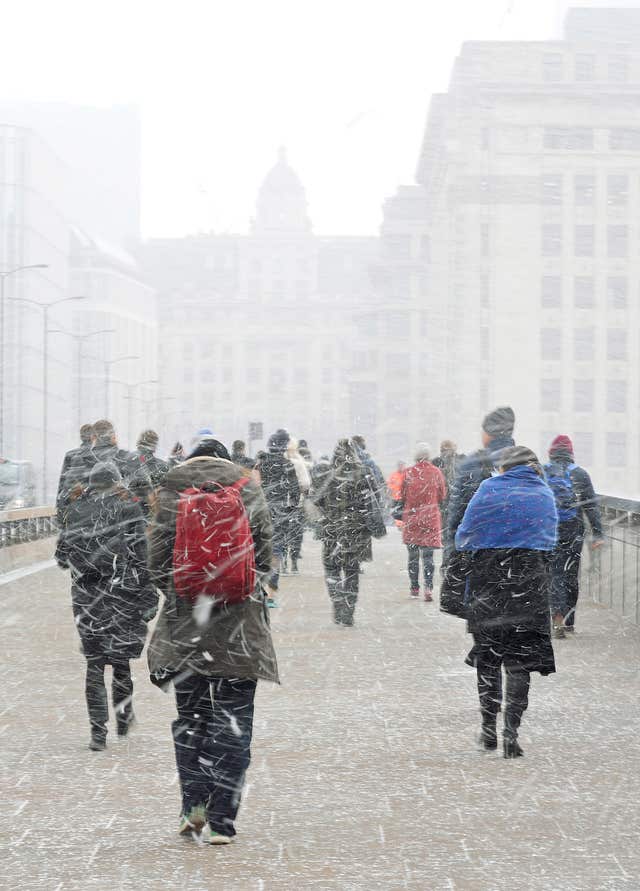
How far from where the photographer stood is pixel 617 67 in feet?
311

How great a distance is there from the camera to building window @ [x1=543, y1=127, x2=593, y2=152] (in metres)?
92.8

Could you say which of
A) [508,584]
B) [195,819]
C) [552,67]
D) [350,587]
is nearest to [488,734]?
[508,584]

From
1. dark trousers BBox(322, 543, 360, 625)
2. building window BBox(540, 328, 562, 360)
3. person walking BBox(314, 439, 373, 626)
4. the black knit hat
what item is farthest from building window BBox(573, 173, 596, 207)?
the black knit hat

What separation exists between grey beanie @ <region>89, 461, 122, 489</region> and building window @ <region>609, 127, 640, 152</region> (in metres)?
89.3

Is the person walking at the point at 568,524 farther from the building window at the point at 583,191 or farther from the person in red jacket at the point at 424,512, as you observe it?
the building window at the point at 583,191

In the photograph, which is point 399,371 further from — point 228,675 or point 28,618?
point 228,675

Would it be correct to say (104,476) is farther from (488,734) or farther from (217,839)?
(217,839)

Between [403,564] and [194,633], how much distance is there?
1755 centimetres

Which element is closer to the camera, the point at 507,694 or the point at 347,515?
the point at 507,694

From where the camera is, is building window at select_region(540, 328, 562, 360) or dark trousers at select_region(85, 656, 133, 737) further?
building window at select_region(540, 328, 562, 360)

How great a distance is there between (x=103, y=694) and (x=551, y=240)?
8815 cm

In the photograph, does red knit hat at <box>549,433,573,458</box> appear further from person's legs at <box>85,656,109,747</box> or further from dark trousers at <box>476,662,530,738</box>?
person's legs at <box>85,656,109,747</box>

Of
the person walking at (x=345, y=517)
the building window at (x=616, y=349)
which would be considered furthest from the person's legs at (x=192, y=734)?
the building window at (x=616, y=349)

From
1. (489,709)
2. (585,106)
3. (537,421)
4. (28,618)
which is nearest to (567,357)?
(537,421)
